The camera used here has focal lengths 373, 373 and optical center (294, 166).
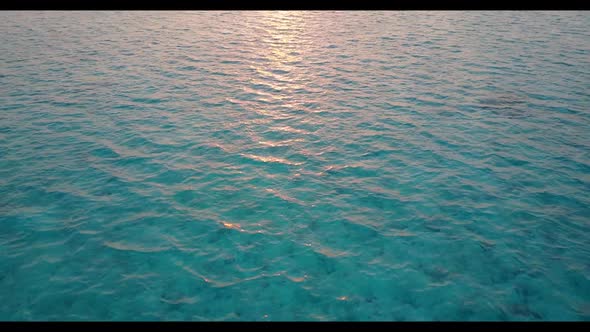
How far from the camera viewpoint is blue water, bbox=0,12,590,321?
7762 mm

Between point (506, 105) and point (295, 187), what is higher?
point (506, 105)

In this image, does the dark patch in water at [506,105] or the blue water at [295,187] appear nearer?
the blue water at [295,187]

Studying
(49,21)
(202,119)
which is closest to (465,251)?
(202,119)

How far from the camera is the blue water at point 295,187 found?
306 inches

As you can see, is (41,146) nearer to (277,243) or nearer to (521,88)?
(277,243)

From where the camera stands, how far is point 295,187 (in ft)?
36.5

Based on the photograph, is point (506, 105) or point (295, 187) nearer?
point (295, 187)

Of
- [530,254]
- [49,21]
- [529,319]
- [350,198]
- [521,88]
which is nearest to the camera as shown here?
[529,319]

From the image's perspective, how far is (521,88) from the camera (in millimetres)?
17469

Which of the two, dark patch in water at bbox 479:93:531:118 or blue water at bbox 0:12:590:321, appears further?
dark patch in water at bbox 479:93:531:118

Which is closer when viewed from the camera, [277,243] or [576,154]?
[277,243]

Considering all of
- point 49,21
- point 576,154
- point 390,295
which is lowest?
point 390,295

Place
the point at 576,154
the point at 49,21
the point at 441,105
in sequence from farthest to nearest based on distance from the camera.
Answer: the point at 49,21 → the point at 441,105 → the point at 576,154

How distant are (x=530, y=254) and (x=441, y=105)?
868cm
